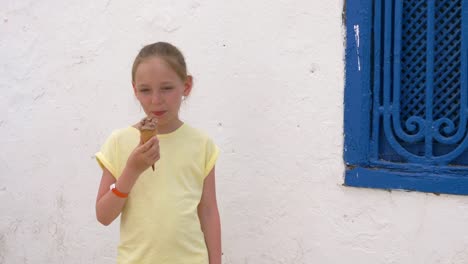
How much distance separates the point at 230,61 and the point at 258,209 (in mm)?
751

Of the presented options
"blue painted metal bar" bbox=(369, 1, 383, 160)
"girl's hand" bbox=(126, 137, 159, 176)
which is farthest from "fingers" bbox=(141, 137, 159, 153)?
"blue painted metal bar" bbox=(369, 1, 383, 160)

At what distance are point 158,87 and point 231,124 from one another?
3.03ft

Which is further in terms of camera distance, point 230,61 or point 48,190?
point 48,190

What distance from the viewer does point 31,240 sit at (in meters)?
3.73

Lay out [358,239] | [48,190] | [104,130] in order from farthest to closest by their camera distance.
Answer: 1. [48,190]
2. [104,130]
3. [358,239]

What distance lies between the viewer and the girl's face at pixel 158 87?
2.12m

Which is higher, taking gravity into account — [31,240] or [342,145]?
[342,145]

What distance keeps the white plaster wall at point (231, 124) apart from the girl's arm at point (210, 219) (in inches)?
26.3

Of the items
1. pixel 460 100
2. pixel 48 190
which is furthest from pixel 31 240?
pixel 460 100

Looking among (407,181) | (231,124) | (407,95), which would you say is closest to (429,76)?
(407,95)

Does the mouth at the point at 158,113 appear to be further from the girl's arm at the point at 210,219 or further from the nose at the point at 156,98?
the girl's arm at the point at 210,219

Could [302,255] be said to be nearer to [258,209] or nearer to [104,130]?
[258,209]

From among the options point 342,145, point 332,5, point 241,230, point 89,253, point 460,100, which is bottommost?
point 89,253

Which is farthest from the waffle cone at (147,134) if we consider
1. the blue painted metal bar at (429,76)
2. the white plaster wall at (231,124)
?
the blue painted metal bar at (429,76)
